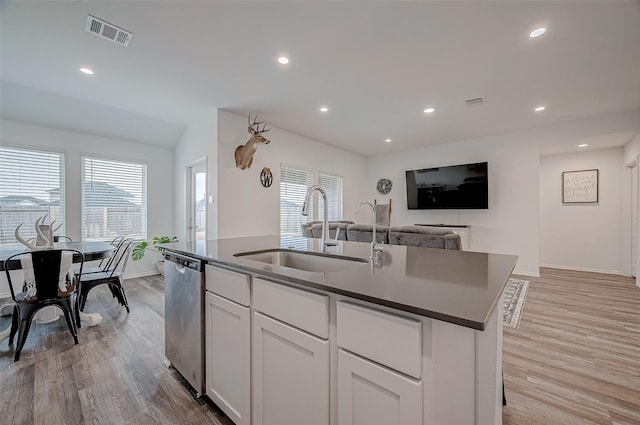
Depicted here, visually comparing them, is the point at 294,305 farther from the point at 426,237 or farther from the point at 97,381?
the point at 426,237

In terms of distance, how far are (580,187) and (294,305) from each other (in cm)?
686

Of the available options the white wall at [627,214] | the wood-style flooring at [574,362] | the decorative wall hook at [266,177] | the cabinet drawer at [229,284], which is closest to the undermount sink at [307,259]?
the cabinet drawer at [229,284]

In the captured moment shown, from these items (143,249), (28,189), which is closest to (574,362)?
(143,249)

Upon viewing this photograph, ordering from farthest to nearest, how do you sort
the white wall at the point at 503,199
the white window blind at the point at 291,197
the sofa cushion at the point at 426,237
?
the white window blind at the point at 291,197, the white wall at the point at 503,199, the sofa cushion at the point at 426,237

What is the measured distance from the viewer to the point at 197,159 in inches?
179

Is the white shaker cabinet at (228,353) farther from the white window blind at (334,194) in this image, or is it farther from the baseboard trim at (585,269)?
the baseboard trim at (585,269)

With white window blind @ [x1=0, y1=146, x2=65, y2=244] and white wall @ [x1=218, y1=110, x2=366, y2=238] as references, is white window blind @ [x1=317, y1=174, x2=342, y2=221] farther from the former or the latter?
white window blind @ [x1=0, y1=146, x2=65, y2=244]

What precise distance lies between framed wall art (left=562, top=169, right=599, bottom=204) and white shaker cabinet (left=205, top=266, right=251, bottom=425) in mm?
6884

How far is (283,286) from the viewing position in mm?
1158

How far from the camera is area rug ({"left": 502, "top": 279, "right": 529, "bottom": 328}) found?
288 cm

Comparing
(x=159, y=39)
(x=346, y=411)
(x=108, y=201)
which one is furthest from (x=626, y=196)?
(x=108, y=201)

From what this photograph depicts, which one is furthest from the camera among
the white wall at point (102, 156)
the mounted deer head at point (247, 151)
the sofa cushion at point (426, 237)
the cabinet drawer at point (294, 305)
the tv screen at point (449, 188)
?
the tv screen at point (449, 188)

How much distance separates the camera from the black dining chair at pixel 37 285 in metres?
2.26

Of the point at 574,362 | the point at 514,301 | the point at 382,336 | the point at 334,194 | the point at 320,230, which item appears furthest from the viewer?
the point at 334,194
